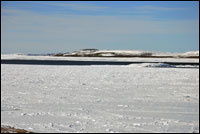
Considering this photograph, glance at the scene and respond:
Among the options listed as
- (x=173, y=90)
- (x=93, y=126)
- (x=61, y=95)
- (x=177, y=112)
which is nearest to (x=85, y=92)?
(x=61, y=95)

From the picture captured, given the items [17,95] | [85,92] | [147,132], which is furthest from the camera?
[85,92]

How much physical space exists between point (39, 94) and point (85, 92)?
1.76 meters

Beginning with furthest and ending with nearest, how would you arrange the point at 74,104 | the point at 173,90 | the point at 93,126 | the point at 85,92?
the point at 173,90, the point at 85,92, the point at 74,104, the point at 93,126

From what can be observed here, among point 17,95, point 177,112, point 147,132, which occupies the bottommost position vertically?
point 147,132

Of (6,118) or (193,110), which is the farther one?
(193,110)

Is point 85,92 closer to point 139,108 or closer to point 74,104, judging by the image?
point 74,104

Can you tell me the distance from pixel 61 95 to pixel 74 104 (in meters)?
1.97

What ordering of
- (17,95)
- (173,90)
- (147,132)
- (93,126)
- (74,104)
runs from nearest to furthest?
1. (147,132)
2. (93,126)
3. (74,104)
4. (17,95)
5. (173,90)

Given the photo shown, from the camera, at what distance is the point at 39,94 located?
12234 mm

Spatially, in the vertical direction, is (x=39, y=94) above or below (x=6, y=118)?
above

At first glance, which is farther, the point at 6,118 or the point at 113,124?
the point at 6,118

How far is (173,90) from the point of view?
13656 millimetres

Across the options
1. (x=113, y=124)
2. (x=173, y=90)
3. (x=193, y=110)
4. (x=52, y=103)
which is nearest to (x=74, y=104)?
(x=52, y=103)

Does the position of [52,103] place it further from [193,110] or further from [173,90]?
[173,90]
